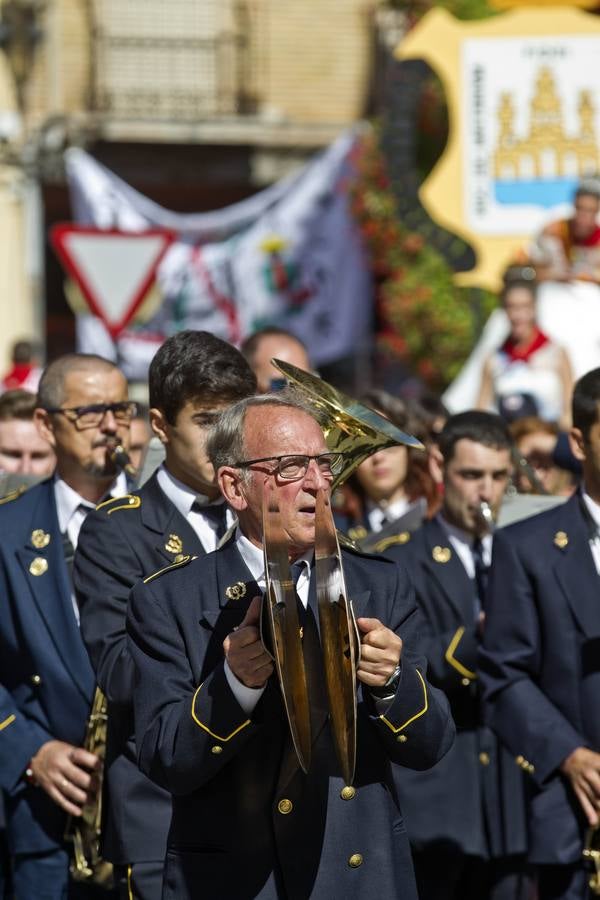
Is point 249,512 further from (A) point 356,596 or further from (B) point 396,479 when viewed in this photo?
(B) point 396,479

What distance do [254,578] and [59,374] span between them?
83.2 inches

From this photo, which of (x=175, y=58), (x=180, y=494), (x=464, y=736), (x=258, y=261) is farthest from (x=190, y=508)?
(x=175, y=58)

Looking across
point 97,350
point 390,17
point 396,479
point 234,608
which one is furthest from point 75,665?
point 390,17

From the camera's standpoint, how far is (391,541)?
22.0 feet

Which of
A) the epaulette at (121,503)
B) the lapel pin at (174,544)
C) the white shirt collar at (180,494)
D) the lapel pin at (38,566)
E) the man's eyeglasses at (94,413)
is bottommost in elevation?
the lapel pin at (38,566)

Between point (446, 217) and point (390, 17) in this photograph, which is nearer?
point (446, 217)

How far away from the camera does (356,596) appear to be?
3.93 metres

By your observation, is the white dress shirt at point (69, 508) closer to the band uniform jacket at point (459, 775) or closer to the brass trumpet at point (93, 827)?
the brass trumpet at point (93, 827)

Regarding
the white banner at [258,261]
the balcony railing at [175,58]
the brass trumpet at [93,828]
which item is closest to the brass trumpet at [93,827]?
the brass trumpet at [93,828]

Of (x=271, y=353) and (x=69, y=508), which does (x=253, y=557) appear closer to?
(x=69, y=508)

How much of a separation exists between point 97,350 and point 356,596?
1127 cm

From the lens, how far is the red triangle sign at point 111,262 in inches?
399

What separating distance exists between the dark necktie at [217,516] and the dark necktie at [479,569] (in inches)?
66.6

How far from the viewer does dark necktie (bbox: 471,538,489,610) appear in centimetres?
643
